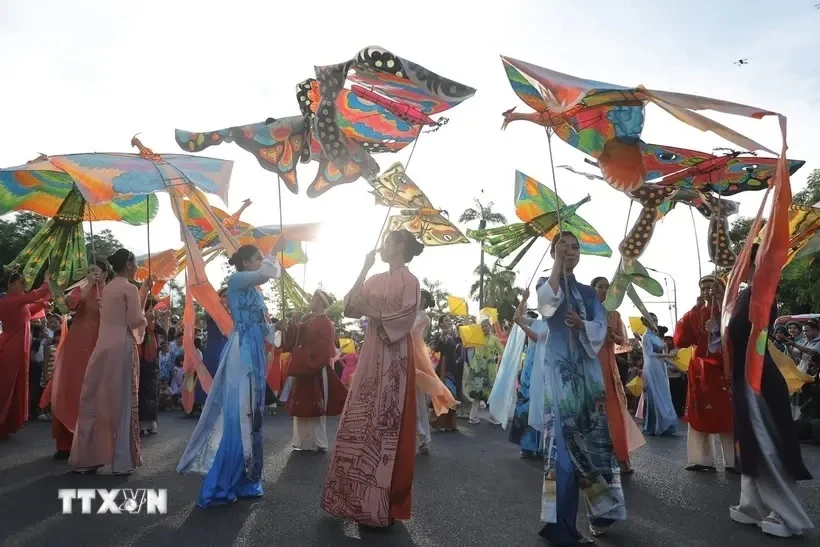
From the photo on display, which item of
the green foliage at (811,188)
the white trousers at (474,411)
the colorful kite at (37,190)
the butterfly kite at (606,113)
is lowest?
the white trousers at (474,411)

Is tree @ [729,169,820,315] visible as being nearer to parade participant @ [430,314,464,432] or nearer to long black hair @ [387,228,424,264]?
parade participant @ [430,314,464,432]

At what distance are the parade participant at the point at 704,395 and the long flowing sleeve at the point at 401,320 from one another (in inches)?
128

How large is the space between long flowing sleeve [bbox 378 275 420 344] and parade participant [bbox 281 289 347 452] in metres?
3.28

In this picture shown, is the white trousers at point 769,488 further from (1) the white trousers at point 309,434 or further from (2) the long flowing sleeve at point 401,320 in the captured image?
(1) the white trousers at point 309,434

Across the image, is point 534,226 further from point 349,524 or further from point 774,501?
point 349,524

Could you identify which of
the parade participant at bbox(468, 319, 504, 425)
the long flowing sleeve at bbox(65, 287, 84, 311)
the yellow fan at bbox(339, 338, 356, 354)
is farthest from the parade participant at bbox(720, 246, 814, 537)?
the yellow fan at bbox(339, 338, 356, 354)

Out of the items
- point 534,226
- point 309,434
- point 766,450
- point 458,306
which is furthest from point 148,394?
point 458,306

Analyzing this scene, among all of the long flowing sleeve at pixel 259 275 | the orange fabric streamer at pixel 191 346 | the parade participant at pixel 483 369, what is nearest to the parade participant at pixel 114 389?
the orange fabric streamer at pixel 191 346

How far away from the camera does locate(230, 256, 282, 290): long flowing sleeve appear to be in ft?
17.1

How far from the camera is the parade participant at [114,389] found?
589 cm

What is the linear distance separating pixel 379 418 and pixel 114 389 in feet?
9.03

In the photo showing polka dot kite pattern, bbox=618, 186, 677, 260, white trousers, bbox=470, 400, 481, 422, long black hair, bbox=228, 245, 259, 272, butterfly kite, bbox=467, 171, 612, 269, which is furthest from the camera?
white trousers, bbox=470, 400, 481, 422

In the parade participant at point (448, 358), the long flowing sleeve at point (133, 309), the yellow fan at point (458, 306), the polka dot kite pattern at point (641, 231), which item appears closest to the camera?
the long flowing sleeve at point (133, 309)

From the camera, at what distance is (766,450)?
4.41 m
